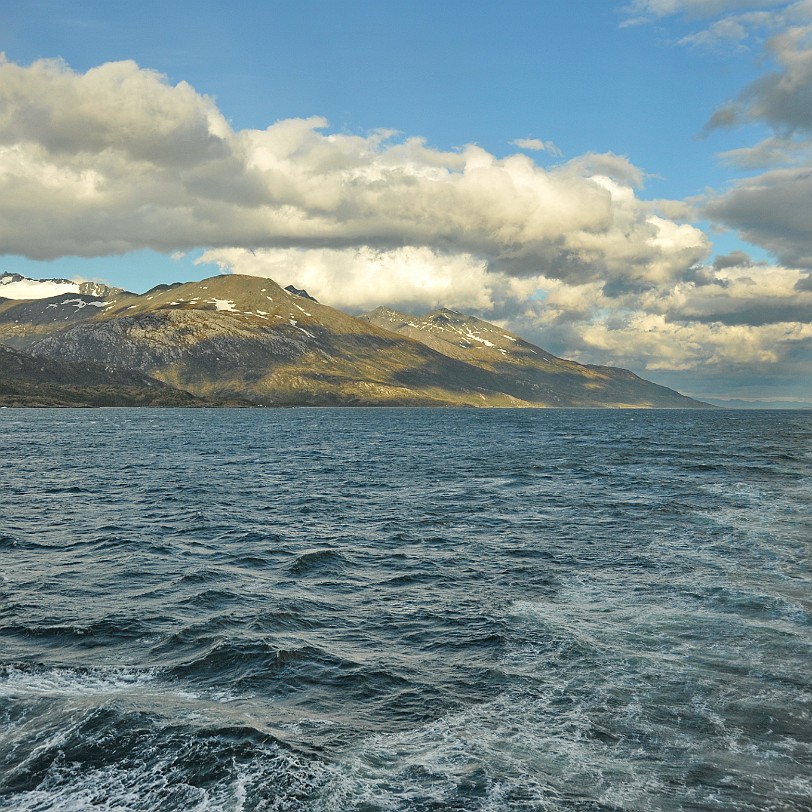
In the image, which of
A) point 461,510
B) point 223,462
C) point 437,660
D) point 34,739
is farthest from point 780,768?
point 223,462

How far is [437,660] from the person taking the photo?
23859mm

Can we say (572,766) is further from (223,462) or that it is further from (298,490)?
(223,462)

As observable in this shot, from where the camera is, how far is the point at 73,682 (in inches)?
843

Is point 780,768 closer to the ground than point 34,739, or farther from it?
farther from it

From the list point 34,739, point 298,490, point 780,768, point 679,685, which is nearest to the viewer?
point 780,768

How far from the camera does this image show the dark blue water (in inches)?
618

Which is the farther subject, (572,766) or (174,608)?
(174,608)

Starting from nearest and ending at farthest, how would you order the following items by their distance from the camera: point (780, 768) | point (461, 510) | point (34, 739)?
point (780, 768)
point (34, 739)
point (461, 510)

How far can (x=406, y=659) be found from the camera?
2392 cm

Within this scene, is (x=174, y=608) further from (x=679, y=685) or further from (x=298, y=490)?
(x=298, y=490)

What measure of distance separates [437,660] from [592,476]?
208 ft

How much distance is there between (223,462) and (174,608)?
75820 millimetres

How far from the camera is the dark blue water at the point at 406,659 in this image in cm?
1570

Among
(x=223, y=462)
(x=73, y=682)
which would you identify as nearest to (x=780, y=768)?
(x=73, y=682)
